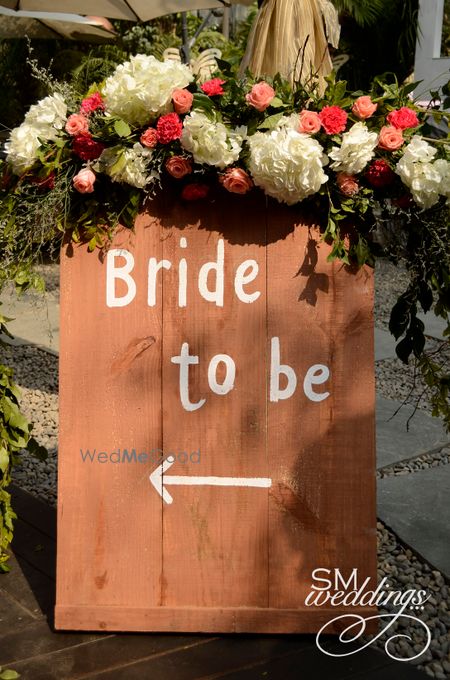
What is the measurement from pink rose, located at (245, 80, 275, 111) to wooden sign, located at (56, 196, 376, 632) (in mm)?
315

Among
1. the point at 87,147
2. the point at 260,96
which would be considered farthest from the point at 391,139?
the point at 87,147

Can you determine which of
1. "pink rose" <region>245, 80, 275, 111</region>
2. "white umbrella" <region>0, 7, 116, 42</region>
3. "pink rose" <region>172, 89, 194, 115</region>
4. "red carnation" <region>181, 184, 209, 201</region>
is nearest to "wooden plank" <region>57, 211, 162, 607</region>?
"red carnation" <region>181, 184, 209, 201</region>

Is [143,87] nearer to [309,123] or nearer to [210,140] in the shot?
[210,140]

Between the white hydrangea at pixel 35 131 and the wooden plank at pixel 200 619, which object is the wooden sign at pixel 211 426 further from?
the white hydrangea at pixel 35 131

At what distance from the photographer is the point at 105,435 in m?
2.79

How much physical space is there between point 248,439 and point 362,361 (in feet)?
1.40

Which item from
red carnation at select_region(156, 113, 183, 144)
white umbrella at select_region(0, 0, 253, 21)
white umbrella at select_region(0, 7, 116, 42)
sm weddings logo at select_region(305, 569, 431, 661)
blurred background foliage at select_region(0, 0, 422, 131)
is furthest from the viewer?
blurred background foliage at select_region(0, 0, 422, 131)

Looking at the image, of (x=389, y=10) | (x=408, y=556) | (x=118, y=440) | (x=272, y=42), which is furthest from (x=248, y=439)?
(x=389, y=10)

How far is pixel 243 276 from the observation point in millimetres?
2723

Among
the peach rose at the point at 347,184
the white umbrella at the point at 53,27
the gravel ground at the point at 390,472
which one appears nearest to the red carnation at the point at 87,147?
the peach rose at the point at 347,184

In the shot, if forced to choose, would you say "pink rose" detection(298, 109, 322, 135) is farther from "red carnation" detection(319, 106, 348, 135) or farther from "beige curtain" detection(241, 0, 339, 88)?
"beige curtain" detection(241, 0, 339, 88)

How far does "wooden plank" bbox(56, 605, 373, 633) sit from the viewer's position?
2.76 meters

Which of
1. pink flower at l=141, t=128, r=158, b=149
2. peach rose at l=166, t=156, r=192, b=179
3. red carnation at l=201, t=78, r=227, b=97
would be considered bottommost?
peach rose at l=166, t=156, r=192, b=179

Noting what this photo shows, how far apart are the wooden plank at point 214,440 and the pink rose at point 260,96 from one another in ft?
1.44
